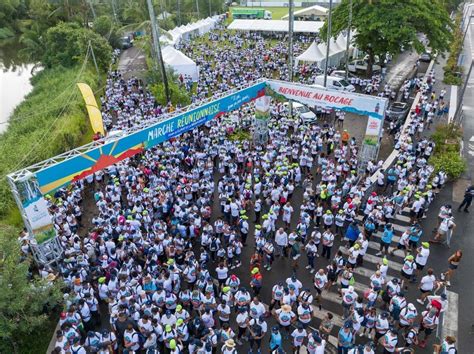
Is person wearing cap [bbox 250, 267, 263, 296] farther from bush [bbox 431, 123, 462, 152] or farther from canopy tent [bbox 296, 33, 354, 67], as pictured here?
canopy tent [bbox 296, 33, 354, 67]

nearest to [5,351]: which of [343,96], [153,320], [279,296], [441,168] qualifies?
[153,320]

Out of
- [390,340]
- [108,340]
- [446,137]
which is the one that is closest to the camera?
[390,340]

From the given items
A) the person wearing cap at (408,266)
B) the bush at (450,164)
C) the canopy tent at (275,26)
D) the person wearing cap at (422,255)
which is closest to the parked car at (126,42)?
the canopy tent at (275,26)

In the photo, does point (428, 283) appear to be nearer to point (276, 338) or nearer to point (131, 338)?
point (276, 338)

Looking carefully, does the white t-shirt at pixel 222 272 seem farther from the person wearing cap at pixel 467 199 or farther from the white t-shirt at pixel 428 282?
the person wearing cap at pixel 467 199

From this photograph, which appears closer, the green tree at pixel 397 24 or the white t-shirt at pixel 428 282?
the white t-shirt at pixel 428 282

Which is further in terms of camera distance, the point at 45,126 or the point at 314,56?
the point at 314,56

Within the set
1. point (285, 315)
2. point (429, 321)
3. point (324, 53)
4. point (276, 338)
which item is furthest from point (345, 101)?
point (324, 53)
